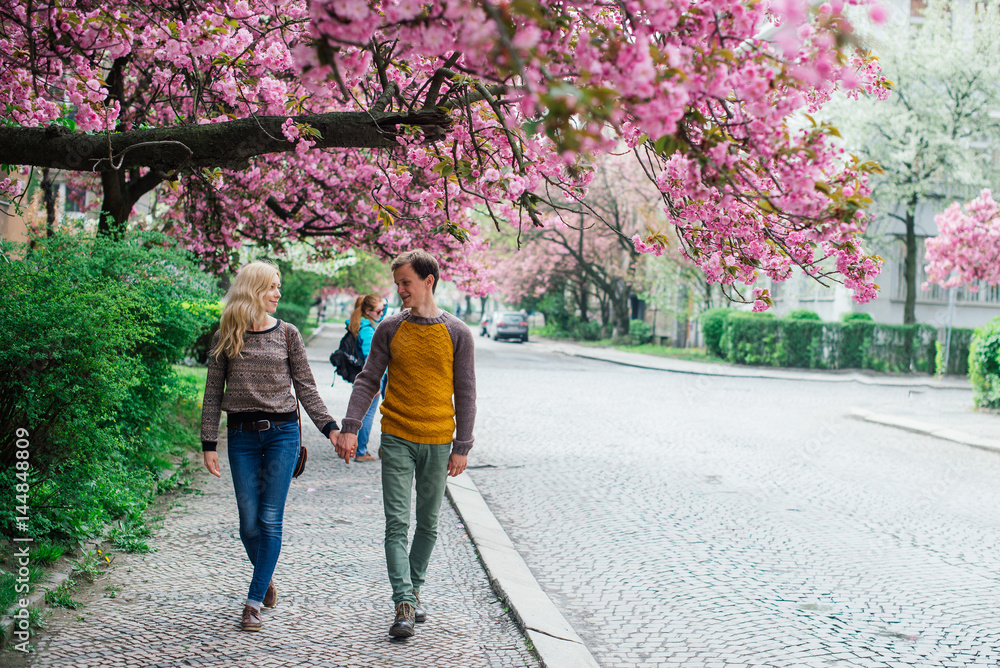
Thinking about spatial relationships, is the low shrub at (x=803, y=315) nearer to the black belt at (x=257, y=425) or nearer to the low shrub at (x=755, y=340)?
the low shrub at (x=755, y=340)

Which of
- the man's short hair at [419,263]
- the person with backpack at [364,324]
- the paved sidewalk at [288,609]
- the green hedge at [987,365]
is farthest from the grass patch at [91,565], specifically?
the green hedge at [987,365]

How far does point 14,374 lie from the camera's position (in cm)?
441

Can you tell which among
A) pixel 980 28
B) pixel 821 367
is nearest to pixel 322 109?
pixel 821 367

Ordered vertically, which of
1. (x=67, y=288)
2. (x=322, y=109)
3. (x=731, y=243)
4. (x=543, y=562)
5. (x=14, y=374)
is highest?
(x=322, y=109)

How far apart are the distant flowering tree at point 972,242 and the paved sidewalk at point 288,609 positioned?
42.9 feet

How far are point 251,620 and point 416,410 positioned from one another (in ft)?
4.18

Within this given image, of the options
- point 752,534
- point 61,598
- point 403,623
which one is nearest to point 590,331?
point 752,534

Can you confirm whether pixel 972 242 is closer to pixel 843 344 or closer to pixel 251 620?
pixel 843 344

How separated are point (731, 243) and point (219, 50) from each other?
398 centimetres

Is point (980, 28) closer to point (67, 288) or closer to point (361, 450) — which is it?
point (361, 450)

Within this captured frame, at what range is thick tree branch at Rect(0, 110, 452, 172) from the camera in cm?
457

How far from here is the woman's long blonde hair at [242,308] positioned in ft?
14.0

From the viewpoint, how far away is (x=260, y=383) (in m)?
4.25

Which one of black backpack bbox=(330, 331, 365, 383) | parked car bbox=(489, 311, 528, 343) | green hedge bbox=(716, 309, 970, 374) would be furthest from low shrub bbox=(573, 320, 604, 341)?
black backpack bbox=(330, 331, 365, 383)
